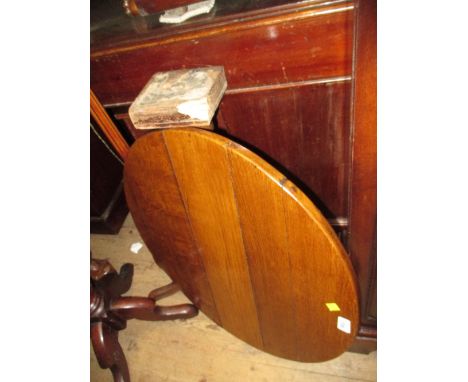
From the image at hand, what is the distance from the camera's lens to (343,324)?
96 centimetres

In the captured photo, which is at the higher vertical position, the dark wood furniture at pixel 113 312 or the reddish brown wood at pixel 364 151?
the reddish brown wood at pixel 364 151

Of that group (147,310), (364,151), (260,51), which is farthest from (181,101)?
(147,310)

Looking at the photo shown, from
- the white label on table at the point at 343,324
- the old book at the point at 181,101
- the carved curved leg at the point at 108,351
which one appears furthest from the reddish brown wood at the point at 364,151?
the carved curved leg at the point at 108,351

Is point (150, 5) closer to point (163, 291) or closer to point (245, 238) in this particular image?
point (245, 238)

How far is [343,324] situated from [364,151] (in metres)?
0.55

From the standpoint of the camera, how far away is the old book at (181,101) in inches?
30.1

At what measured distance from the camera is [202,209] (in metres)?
0.95

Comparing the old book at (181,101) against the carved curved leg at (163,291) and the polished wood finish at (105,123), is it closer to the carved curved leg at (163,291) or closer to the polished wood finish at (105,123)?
the polished wood finish at (105,123)

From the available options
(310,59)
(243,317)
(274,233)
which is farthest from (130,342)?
(310,59)

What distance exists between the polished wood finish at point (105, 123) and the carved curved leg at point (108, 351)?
966 mm

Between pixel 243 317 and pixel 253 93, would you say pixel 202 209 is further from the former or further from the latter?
pixel 243 317
